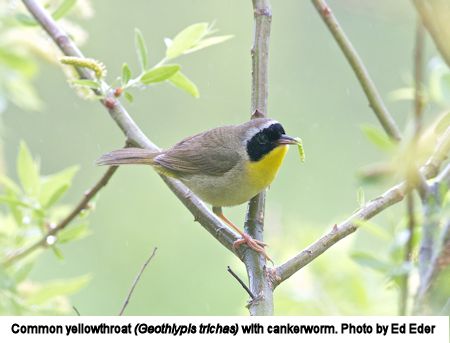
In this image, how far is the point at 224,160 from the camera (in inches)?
143

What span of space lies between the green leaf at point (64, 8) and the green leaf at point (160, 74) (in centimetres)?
51

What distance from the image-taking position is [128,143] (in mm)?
2764

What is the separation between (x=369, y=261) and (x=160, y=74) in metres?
1.08

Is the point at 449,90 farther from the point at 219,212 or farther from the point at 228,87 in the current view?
the point at 228,87

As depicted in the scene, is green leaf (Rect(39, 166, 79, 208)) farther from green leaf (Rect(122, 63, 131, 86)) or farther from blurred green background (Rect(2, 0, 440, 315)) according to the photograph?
blurred green background (Rect(2, 0, 440, 315))

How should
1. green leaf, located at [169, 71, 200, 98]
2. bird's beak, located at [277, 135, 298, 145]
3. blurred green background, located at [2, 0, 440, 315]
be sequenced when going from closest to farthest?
green leaf, located at [169, 71, 200, 98]
bird's beak, located at [277, 135, 298, 145]
blurred green background, located at [2, 0, 440, 315]

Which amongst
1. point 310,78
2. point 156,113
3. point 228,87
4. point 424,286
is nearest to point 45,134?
point 156,113

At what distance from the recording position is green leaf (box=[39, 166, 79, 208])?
2.63m

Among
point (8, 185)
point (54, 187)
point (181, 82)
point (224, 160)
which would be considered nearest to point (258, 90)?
point (181, 82)

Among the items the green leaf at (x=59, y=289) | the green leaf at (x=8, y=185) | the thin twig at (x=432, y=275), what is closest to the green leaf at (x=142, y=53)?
the green leaf at (x=8, y=185)

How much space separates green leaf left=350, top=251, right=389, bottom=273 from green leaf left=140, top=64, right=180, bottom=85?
0.99 m

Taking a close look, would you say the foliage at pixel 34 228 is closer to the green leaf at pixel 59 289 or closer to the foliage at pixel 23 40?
the green leaf at pixel 59 289

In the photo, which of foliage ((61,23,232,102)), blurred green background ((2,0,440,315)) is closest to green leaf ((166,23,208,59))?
foliage ((61,23,232,102))

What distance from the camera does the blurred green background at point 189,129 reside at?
7059mm
